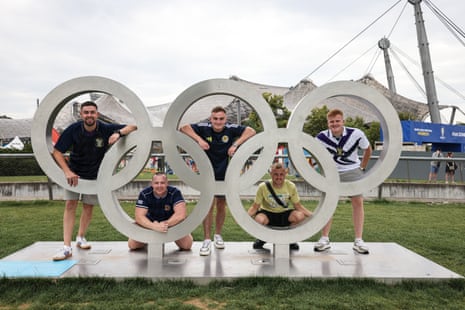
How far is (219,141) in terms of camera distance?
16.5 ft

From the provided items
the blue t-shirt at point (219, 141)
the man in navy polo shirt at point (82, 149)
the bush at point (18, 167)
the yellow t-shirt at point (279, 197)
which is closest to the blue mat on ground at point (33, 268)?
the man in navy polo shirt at point (82, 149)

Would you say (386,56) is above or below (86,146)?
above

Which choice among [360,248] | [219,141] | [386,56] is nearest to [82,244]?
[219,141]

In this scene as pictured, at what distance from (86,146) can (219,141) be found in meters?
1.89

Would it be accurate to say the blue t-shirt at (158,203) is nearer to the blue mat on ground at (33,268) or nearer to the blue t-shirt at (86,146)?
the blue t-shirt at (86,146)

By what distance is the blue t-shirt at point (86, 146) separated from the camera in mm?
4734

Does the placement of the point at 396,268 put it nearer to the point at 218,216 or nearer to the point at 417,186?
the point at 218,216

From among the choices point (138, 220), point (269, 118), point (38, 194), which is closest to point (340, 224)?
point (269, 118)

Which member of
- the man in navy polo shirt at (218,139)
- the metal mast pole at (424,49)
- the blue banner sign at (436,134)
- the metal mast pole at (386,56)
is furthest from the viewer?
the metal mast pole at (386,56)

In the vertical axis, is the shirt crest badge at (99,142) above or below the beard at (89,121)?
below

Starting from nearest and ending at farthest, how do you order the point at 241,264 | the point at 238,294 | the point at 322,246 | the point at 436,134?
the point at 238,294, the point at 241,264, the point at 322,246, the point at 436,134

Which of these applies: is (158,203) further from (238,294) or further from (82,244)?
(238,294)

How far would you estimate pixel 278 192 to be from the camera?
16.4 feet

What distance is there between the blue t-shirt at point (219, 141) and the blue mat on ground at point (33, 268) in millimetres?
2309
